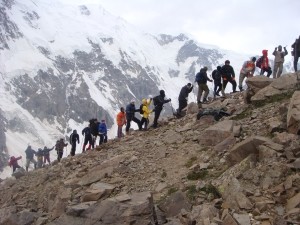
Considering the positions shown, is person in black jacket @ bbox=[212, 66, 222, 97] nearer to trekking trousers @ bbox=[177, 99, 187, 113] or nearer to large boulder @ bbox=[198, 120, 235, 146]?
trekking trousers @ bbox=[177, 99, 187, 113]

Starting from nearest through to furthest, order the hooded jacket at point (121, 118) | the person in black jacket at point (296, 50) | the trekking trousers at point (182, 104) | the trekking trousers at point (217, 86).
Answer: the person in black jacket at point (296, 50) < the trekking trousers at point (217, 86) < the trekking trousers at point (182, 104) < the hooded jacket at point (121, 118)

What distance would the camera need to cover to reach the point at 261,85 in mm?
18969

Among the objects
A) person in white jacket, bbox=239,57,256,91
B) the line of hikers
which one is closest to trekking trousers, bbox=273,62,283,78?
the line of hikers

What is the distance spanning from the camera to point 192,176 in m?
14.2

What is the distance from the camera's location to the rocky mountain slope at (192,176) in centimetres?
1123

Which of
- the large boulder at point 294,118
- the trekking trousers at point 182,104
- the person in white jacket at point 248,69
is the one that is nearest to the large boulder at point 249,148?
the large boulder at point 294,118

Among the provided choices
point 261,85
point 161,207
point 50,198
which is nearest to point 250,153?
point 161,207

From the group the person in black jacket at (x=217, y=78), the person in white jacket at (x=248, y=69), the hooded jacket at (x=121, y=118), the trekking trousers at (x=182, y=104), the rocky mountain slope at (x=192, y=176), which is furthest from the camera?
the hooded jacket at (x=121, y=118)

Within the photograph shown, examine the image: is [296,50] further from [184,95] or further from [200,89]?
[184,95]

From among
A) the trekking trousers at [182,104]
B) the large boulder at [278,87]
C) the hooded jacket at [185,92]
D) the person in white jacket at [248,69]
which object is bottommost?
the large boulder at [278,87]

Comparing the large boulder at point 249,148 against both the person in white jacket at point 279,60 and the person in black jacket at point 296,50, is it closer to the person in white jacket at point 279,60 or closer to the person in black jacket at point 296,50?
the person in black jacket at point 296,50

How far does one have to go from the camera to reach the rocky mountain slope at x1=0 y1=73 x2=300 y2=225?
36.9 ft

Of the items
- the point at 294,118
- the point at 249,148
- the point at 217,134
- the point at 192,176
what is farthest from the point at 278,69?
the point at 192,176

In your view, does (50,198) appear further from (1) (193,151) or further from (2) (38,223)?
(1) (193,151)
